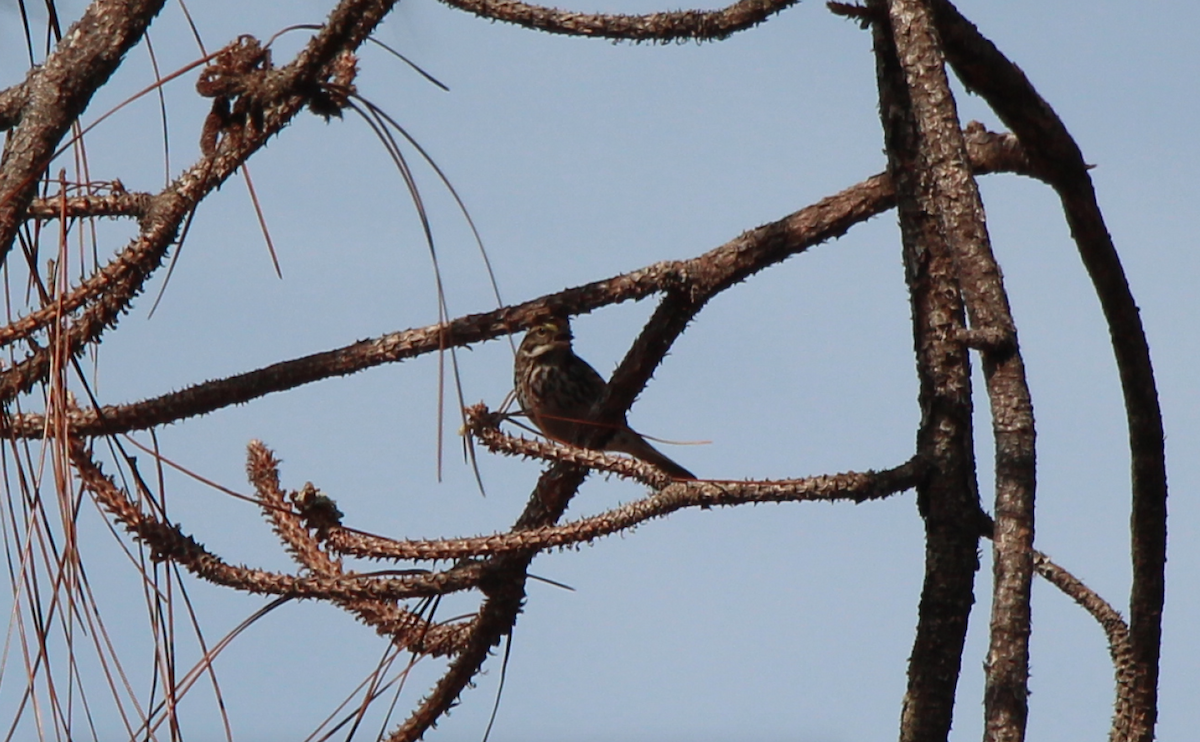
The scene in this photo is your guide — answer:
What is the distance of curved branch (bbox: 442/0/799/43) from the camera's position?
2.96 metres

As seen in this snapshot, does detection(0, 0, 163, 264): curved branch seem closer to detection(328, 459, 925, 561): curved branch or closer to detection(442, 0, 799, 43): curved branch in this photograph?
detection(328, 459, 925, 561): curved branch

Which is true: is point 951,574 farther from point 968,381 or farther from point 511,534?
point 511,534

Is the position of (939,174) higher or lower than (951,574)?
higher

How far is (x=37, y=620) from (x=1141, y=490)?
202 centimetres

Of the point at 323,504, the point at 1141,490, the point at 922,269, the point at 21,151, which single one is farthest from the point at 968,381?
the point at 21,151

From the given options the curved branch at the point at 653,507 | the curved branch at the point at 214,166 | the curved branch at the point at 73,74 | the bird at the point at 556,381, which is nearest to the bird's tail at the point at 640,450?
the bird at the point at 556,381

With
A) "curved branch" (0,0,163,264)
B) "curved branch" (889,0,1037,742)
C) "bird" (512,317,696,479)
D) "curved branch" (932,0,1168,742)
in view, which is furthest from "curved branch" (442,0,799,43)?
"bird" (512,317,696,479)

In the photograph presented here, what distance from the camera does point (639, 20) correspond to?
305cm

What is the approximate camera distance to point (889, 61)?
2.69 metres

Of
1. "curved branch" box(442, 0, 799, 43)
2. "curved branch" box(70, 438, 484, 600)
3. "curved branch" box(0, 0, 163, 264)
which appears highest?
"curved branch" box(442, 0, 799, 43)

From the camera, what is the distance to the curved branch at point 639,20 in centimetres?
→ 296

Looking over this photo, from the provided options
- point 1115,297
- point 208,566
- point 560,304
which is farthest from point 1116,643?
point 208,566

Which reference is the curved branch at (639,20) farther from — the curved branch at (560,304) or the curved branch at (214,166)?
the curved branch at (214,166)

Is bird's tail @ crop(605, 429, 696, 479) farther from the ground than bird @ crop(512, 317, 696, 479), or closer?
closer
